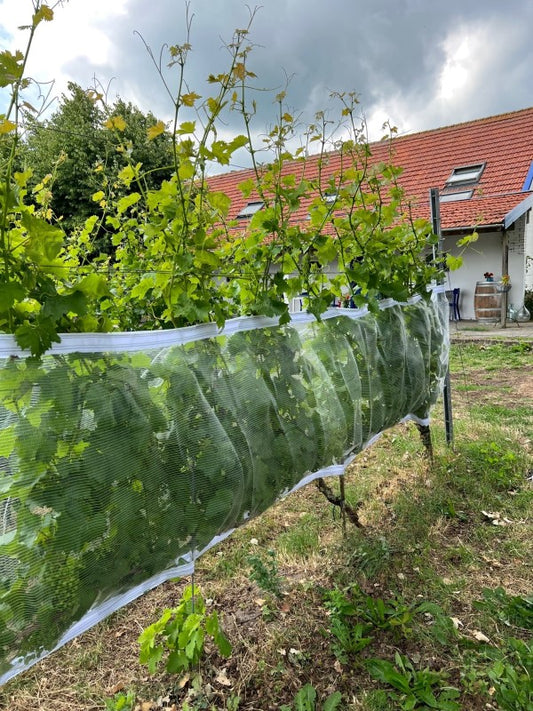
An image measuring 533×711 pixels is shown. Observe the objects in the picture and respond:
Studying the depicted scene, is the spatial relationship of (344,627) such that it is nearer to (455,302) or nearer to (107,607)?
(107,607)

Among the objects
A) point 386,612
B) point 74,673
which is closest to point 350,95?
point 386,612

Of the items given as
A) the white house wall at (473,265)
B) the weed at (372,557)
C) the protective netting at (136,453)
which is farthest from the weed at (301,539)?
the white house wall at (473,265)

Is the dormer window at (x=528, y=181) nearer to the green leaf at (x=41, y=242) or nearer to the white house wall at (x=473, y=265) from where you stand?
the white house wall at (x=473, y=265)

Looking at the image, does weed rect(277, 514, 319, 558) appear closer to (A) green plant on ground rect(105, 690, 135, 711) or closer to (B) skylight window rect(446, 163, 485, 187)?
(A) green plant on ground rect(105, 690, 135, 711)

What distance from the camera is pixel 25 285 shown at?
1033mm

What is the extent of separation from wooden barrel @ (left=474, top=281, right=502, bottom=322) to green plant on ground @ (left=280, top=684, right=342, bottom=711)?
1033cm

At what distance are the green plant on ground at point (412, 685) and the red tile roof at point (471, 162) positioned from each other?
9.55 metres

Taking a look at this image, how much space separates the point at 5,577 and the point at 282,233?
133 centimetres

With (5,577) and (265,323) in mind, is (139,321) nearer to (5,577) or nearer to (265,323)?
(265,323)

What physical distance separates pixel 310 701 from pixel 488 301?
1044 centimetres

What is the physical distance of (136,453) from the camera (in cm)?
127

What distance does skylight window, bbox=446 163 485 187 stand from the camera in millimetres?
11539

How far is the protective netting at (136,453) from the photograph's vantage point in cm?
106

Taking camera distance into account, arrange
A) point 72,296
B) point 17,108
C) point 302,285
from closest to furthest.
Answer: point 17,108, point 72,296, point 302,285
